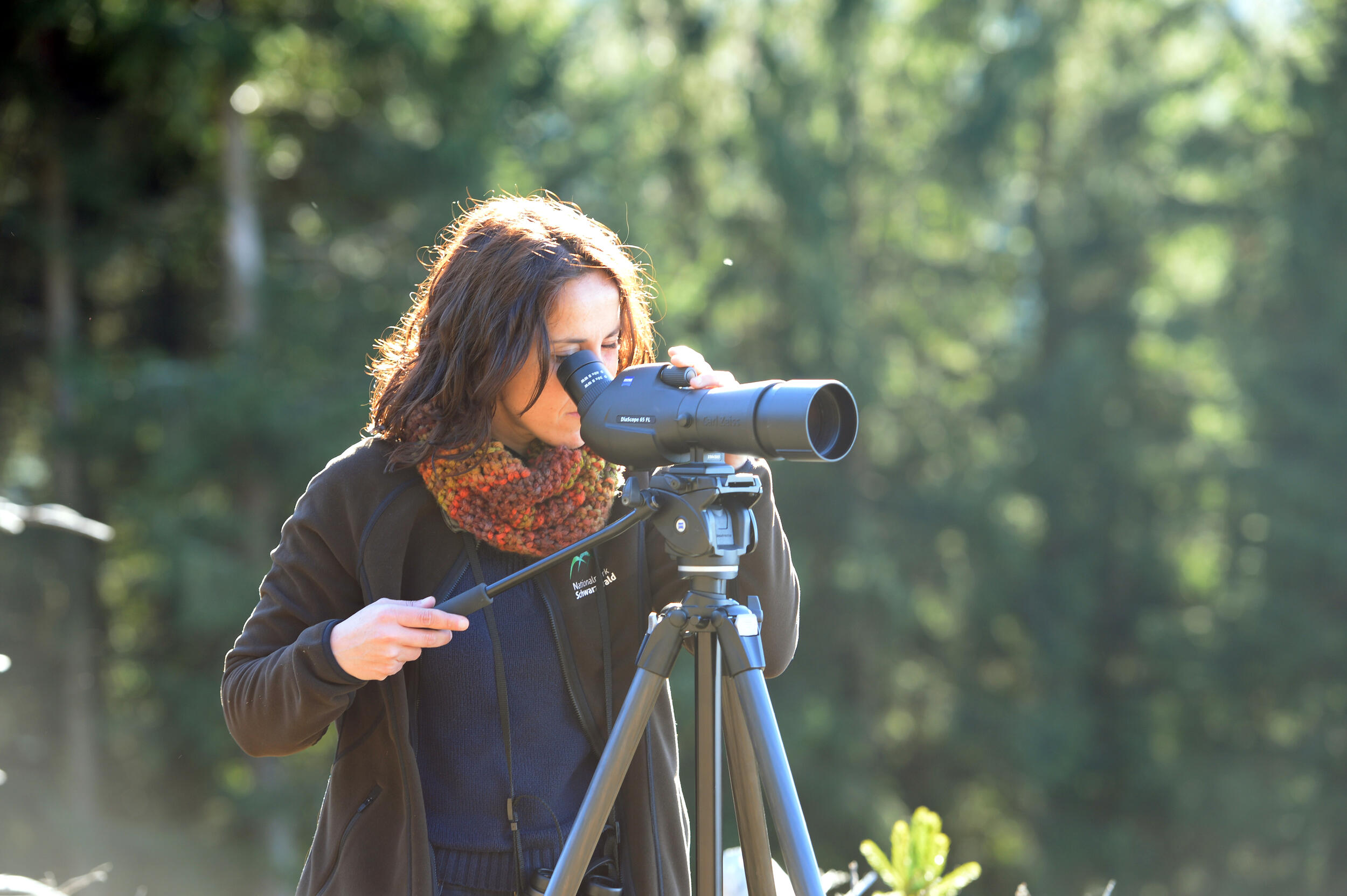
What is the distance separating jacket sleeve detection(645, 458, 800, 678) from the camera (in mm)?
1394

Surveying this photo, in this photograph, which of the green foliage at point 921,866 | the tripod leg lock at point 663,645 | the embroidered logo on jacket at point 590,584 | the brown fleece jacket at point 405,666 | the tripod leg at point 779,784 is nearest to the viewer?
the tripod leg at point 779,784

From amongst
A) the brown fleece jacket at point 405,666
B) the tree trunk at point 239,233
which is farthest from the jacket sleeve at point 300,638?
the tree trunk at point 239,233

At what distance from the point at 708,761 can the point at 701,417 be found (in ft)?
1.19

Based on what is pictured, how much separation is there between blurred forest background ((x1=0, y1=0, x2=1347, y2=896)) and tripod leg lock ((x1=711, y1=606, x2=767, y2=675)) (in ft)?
22.6

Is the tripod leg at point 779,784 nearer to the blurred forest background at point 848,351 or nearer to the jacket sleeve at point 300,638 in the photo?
the jacket sleeve at point 300,638

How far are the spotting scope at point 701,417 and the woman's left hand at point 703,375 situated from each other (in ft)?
0.06

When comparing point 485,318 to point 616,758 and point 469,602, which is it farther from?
point 616,758

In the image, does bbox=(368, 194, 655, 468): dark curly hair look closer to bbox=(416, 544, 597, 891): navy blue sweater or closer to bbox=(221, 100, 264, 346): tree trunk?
bbox=(416, 544, 597, 891): navy blue sweater

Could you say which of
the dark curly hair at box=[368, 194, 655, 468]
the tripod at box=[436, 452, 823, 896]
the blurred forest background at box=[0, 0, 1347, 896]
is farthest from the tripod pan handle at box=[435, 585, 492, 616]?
the blurred forest background at box=[0, 0, 1347, 896]

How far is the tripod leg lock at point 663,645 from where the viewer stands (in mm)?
1180

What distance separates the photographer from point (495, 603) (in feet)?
4.58

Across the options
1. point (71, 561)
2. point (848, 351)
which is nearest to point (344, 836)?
point (71, 561)

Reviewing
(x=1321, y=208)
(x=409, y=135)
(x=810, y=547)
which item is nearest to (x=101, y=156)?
(x=409, y=135)

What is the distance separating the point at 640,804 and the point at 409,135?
784 cm
